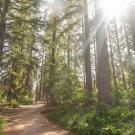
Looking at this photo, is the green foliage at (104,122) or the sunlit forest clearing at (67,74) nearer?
the green foliage at (104,122)

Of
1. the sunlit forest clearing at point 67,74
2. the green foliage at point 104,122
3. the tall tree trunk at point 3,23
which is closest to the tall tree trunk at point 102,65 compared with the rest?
the sunlit forest clearing at point 67,74

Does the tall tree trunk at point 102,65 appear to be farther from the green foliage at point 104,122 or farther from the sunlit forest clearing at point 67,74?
the green foliage at point 104,122

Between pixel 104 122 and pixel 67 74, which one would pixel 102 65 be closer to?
pixel 104 122

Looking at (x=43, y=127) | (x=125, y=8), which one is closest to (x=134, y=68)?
(x=125, y=8)

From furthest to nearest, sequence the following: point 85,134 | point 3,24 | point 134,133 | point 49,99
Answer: point 49,99 → point 3,24 → point 85,134 → point 134,133

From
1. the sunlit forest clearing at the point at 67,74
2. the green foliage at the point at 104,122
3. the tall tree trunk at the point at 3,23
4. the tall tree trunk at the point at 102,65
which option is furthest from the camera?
the tall tree trunk at the point at 3,23

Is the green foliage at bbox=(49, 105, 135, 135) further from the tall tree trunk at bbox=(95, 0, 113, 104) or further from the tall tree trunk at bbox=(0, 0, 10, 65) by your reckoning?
the tall tree trunk at bbox=(0, 0, 10, 65)

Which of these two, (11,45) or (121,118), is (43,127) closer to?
(121,118)

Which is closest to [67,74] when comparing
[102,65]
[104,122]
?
[102,65]

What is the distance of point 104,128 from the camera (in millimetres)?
8906

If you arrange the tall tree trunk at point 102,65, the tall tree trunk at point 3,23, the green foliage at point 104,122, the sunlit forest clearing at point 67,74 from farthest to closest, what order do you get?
the tall tree trunk at point 3,23 → the tall tree trunk at point 102,65 → the sunlit forest clearing at point 67,74 → the green foliage at point 104,122

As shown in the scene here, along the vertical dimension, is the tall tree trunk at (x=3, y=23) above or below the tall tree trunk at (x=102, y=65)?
above

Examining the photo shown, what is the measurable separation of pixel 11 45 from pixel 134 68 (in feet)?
25.9

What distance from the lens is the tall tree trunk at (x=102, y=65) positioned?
1241cm
